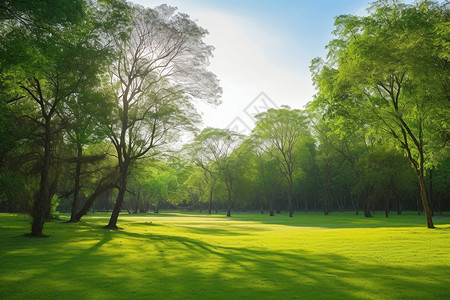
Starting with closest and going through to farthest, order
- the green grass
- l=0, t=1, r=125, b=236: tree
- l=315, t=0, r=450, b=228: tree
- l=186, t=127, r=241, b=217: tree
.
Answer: the green grass, l=0, t=1, r=125, b=236: tree, l=315, t=0, r=450, b=228: tree, l=186, t=127, r=241, b=217: tree

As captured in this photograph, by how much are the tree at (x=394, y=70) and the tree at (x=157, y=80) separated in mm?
11076

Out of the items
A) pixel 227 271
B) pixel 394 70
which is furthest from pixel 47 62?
pixel 394 70

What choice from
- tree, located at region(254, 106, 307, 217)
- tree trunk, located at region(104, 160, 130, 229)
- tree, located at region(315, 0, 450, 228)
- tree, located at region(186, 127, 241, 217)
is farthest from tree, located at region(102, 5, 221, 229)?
tree, located at region(186, 127, 241, 217)

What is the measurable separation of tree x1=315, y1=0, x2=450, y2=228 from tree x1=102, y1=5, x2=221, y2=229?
1108cm

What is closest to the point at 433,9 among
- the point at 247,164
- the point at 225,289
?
the point at 225,289

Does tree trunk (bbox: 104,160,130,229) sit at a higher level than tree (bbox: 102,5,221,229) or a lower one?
lower

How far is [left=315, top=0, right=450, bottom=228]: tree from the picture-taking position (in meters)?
19.5

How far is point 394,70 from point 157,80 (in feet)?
64.7

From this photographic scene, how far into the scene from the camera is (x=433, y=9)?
21859 millimetres

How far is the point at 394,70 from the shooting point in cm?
2216

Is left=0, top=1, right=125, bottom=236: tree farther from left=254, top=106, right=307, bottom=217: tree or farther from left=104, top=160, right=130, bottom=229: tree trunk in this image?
left=254, top=106, right=307, bottom=217: tree

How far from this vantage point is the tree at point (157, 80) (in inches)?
1029

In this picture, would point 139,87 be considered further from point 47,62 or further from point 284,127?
point 284,127

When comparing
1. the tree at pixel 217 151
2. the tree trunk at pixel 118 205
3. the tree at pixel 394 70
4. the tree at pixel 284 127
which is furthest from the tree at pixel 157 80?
the tree at pixel 217 151
